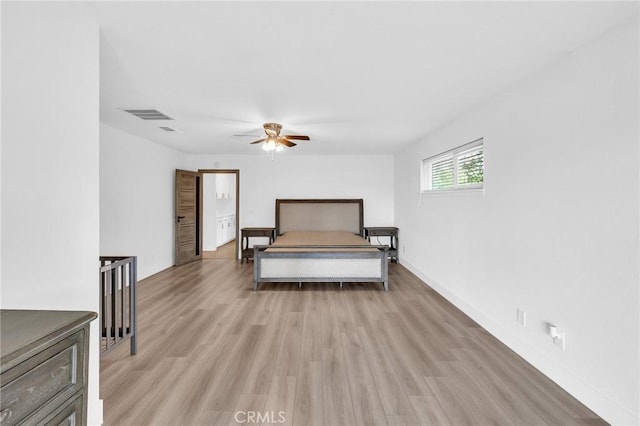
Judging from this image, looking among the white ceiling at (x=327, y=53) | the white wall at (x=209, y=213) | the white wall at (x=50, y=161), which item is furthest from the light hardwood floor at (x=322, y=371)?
the white wall at (x=209, y=213)

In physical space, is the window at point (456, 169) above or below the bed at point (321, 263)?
above

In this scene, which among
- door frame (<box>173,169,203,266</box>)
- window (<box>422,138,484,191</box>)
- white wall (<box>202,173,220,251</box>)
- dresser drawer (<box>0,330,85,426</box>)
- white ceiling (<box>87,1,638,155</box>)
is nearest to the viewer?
dresser drawer (<box>0,330,85,426</box>)

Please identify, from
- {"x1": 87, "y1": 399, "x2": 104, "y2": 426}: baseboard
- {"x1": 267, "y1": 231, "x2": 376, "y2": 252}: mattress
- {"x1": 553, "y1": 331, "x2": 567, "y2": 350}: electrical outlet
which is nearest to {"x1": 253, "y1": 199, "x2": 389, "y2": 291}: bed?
{"x1": 267, "y1": 231, "x2": 376, "y2": 252}: mattress

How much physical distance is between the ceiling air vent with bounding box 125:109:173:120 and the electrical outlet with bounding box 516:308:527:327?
403 cm

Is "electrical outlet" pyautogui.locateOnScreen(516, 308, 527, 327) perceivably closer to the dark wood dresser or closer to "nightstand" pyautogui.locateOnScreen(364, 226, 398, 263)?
the dark wood dresser

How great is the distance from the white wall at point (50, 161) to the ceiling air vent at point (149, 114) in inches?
70.9

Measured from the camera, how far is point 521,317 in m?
2.46

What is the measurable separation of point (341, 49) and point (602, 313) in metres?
2.27

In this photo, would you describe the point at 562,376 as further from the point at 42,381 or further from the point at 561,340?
the point at 42,381

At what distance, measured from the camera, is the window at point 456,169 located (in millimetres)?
3293

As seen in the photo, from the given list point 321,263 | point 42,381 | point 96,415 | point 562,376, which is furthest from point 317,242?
point 42,381

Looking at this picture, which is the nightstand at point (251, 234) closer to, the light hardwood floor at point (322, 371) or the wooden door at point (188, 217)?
the wooden door at point (188, 217)

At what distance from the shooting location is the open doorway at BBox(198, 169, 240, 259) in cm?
648

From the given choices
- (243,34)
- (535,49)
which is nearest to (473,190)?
(535,49)
